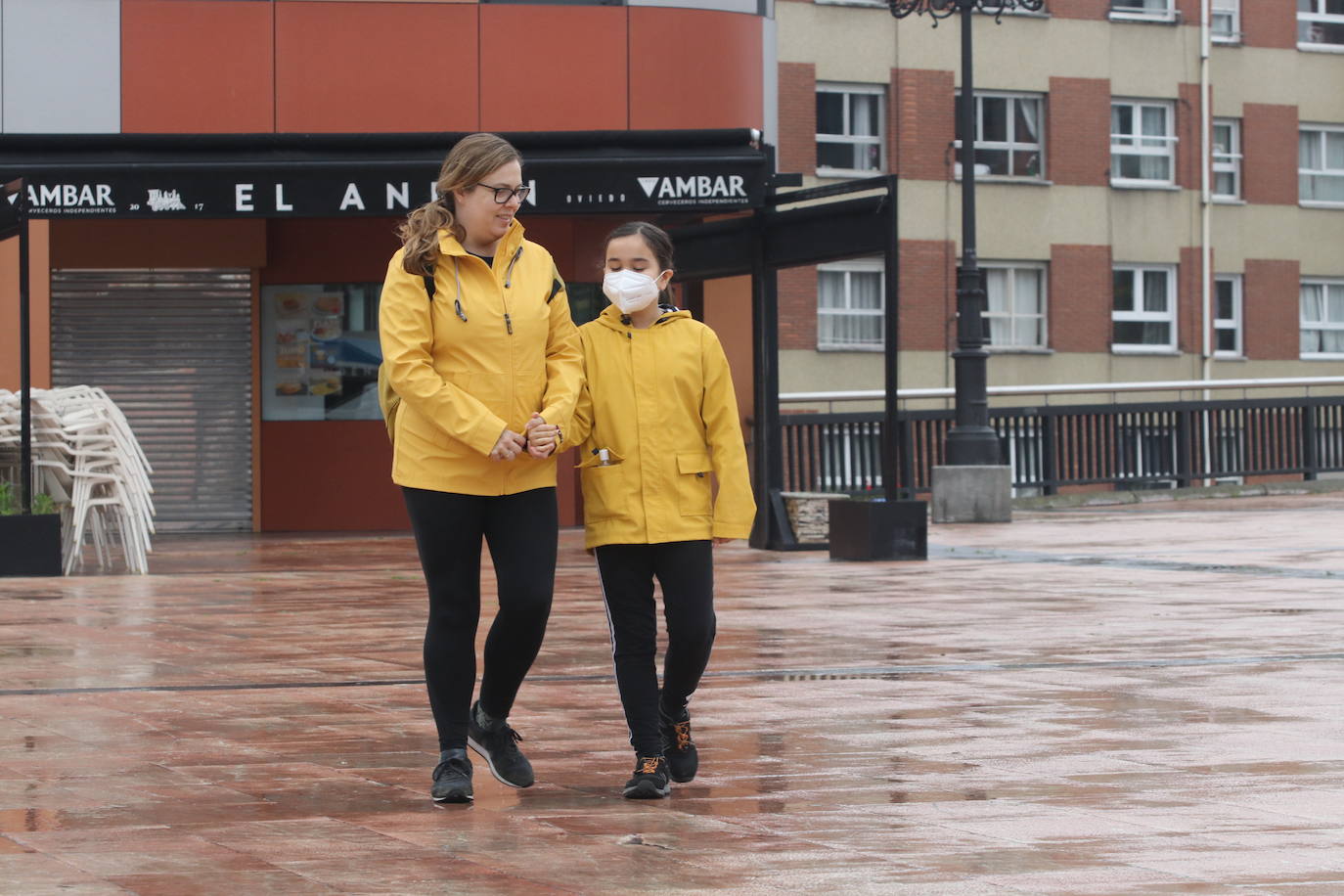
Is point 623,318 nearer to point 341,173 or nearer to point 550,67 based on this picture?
point 341,173

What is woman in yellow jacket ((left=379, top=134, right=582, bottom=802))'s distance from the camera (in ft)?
18.4

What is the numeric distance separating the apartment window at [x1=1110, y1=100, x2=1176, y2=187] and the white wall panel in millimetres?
25305

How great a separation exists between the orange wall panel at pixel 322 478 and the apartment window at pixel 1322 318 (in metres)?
26.7

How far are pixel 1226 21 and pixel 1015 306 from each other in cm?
787

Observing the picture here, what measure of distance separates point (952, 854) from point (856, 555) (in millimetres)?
11303

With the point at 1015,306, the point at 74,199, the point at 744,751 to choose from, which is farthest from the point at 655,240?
the point at 1015,306

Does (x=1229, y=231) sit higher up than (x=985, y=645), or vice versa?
(x=1229, y=231)

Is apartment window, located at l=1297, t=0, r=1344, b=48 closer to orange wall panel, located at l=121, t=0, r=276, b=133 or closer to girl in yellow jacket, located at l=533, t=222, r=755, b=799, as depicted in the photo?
orange wall panel, located at l=121, t=0, r=276, b=133

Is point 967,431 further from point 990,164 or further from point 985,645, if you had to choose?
point 990,164

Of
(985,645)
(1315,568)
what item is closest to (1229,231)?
(1315,568)

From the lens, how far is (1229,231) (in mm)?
41875

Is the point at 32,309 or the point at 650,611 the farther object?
the point at 32,309

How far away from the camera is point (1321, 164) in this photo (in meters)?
43.5

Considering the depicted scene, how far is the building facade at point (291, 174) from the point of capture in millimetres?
16562
